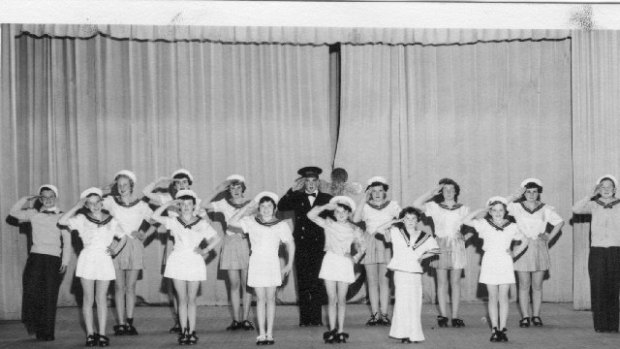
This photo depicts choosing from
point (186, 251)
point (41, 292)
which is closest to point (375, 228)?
point (186, 251)

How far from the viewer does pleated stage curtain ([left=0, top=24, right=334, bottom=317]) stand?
9.77 m

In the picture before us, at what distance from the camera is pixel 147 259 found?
387 inches

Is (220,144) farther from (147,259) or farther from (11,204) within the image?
(11,204)

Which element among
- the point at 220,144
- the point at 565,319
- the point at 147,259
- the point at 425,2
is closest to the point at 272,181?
the point at 220,144

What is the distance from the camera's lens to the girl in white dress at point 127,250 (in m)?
8.00

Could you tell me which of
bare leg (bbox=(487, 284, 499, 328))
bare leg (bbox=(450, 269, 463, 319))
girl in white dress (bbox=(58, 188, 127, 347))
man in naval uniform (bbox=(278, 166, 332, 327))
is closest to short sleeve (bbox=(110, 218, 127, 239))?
girl in white dress (bbox=(58, 188, 127, 347))

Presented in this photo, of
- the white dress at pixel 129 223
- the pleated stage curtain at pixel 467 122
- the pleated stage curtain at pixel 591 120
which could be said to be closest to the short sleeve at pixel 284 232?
the white dress at pixel 129 223

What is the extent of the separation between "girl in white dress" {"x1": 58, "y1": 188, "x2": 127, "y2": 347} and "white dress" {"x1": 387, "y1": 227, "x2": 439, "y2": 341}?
7.79 feet

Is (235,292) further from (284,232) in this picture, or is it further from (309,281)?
(284,232)

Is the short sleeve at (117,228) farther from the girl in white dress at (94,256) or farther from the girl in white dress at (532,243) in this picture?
the girl in white dress at (532,243)

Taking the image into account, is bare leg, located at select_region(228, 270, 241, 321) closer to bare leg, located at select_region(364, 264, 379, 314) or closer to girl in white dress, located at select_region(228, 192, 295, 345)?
girl in white dress, located at select_region(228, 192, 295, 345)

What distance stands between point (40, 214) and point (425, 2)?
4.73m

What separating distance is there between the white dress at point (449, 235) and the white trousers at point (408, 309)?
0.89m

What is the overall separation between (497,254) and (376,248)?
4.19ft
